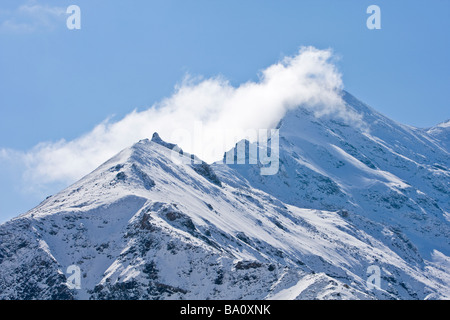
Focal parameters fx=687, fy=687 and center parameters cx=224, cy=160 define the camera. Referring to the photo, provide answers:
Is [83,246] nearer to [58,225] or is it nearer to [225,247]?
[58,225]

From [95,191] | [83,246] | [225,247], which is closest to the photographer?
[83,246]

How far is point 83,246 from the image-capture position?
511ft

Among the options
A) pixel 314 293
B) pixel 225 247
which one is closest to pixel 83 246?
pixel 225 247

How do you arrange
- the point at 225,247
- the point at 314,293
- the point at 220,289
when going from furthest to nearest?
the point at 225,247, the point at 220,289, the point at 314,293

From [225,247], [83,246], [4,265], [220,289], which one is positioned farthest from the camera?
[225,247]
